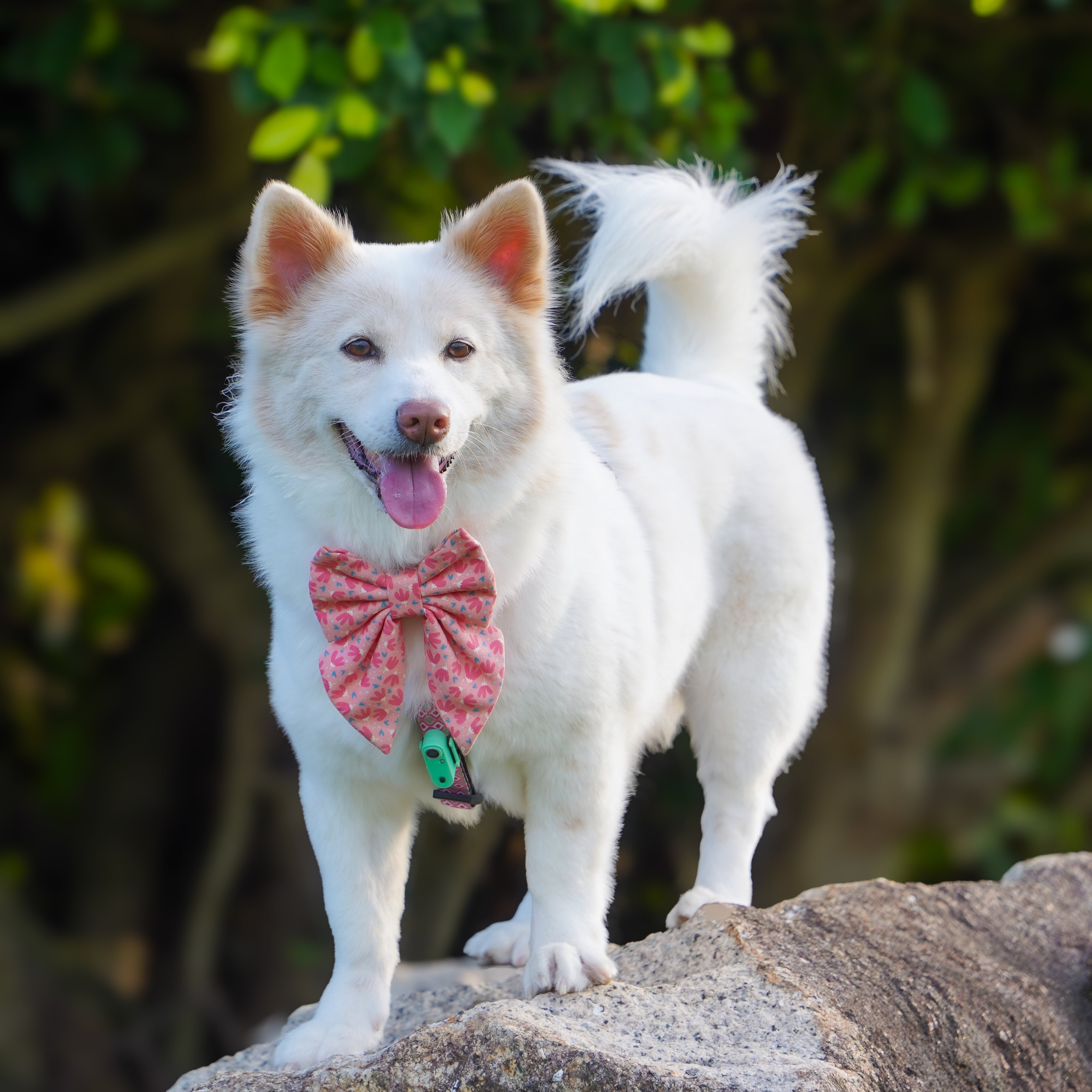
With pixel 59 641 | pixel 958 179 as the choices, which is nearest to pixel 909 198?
pixel 958 179

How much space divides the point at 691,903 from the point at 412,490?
1.21 m

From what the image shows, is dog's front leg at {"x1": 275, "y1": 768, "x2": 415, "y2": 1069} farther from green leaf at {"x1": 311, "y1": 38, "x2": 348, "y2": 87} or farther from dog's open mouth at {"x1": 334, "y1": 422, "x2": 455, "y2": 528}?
green leaf at {"x1": 311, "y1": 38, "x2": 348, "y2": 87}

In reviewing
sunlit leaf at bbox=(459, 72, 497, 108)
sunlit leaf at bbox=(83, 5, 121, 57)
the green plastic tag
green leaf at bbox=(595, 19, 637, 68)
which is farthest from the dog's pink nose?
sunlit leaf at bbox=(83, 5, 121, 57)

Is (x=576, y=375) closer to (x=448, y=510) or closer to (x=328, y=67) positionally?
(x=328, y=67)

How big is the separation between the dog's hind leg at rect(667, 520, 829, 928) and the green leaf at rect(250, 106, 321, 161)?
5.39 ft

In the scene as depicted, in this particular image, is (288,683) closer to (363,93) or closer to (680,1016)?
(680,1016)

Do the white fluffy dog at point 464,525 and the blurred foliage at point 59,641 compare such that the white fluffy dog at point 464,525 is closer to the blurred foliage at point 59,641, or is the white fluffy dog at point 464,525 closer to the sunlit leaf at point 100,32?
the sunlit leaf at point 100,32

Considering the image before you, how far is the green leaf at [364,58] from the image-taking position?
151 inches

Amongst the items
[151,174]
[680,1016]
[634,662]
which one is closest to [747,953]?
[680,1016]

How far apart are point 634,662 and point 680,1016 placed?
640mm

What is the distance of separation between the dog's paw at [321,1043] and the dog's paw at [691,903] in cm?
67

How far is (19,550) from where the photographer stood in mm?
7520

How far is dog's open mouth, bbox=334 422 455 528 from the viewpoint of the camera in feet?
7.80

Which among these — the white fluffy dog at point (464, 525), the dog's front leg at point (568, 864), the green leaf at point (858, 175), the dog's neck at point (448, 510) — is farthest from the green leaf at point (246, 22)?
the dog's front leg at point (568, 864)
